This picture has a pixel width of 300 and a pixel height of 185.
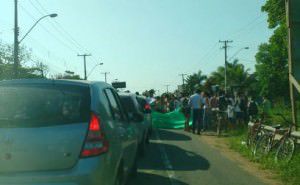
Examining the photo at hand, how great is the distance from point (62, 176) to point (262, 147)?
895cm

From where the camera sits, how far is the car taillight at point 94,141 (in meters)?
5.68

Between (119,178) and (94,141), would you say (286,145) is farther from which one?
(94,141)

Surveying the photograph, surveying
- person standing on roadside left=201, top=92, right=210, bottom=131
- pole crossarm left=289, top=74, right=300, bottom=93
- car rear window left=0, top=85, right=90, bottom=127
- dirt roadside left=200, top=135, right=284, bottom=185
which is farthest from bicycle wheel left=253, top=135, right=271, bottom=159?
person standing on roadside left=201, top=92, right=210, bottom=131

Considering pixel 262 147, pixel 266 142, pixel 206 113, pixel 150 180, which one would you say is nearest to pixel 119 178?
pixel 150 180

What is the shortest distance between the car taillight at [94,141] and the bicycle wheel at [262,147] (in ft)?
26.8

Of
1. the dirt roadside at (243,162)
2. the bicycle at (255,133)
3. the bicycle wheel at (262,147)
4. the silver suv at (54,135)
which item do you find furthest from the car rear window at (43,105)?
the bicycle at (255,133)

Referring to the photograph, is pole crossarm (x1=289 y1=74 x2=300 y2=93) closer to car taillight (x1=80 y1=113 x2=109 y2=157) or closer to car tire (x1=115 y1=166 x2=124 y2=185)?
car tire (x1=115 y1=166 x2=124 y2=185)

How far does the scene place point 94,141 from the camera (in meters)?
5.74

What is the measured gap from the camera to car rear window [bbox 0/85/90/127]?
575 centimetres

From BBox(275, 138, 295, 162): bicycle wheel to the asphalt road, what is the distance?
95 cm

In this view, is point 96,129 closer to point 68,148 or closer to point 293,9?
point 68,148

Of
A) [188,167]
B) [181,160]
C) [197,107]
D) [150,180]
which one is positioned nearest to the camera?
[150,180]

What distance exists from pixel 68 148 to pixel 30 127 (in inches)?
17.4

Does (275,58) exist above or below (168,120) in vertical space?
above
